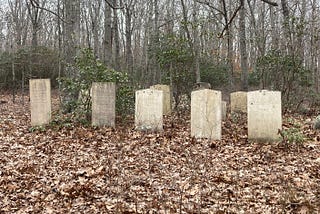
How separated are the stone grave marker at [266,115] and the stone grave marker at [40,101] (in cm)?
535

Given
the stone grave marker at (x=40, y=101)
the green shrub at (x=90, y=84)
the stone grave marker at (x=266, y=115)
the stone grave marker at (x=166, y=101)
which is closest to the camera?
the stone grave marker at (x=266, y=115)

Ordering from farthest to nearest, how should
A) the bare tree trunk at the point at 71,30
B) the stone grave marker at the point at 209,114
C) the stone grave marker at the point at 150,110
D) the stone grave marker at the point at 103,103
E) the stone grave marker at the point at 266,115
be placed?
the bare tree trunk at the point at 71,30, the stone grave marker at the point at 103,103, the stone grave marker at the point at 150,110, the stone grave marker at the point at 209,114, the stone grave marker at the point at 266,115

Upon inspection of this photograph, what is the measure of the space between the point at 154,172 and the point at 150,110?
3.32 meters

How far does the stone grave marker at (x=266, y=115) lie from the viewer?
326 inches

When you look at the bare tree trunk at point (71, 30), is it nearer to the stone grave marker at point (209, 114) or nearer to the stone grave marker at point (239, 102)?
the stone grave marker at point (239, 102)

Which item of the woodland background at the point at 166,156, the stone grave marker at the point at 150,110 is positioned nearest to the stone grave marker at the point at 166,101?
the woodland background at the point at 166,156

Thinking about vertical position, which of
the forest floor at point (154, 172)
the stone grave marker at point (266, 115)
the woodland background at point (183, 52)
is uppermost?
the woodland background at point (183, 52)

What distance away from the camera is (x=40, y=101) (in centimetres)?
1049

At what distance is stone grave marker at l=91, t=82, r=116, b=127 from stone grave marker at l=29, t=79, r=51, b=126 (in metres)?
1.36

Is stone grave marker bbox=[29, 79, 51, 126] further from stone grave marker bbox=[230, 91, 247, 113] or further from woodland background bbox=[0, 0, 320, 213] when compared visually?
stone grave marker bbox=[230, 91, 247, 113]

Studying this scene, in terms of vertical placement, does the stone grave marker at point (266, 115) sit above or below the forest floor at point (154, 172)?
above

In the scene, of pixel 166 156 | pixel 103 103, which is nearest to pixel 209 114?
pixel 166 156

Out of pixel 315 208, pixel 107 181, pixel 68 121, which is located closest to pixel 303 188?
pixel 315 208

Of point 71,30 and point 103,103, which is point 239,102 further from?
point 71,30
